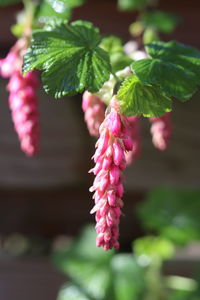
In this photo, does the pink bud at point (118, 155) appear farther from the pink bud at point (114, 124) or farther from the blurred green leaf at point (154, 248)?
the blurred green leaf at point (154, 248)

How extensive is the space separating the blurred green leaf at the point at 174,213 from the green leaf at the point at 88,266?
16 cm

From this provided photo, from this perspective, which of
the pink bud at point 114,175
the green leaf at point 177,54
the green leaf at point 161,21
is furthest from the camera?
the green leaf at point 161,21

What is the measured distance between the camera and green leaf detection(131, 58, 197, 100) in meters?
0.71

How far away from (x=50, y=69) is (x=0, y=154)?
105 cm

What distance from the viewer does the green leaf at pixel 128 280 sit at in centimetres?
165

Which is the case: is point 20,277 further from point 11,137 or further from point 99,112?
point 99,112

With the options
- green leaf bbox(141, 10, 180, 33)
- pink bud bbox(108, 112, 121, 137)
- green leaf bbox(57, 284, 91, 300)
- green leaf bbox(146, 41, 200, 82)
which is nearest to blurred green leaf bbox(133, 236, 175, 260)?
green leaf bbox(57, 284, 91, 300)

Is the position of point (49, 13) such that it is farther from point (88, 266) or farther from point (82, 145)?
point (88, 266)

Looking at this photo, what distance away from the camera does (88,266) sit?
1.72 meters

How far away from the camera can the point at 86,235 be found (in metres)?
1.79

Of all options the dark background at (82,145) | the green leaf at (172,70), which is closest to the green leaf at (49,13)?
the green leaf at (172,70)

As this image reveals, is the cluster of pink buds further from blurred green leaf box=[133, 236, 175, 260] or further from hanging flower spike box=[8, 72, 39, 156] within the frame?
blurred green leaf box=[133, 236, 175, 260]

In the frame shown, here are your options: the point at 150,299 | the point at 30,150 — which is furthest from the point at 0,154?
the point at 30,150

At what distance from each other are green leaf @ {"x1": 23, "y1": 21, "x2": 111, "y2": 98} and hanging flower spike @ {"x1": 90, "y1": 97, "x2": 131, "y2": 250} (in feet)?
0.30
